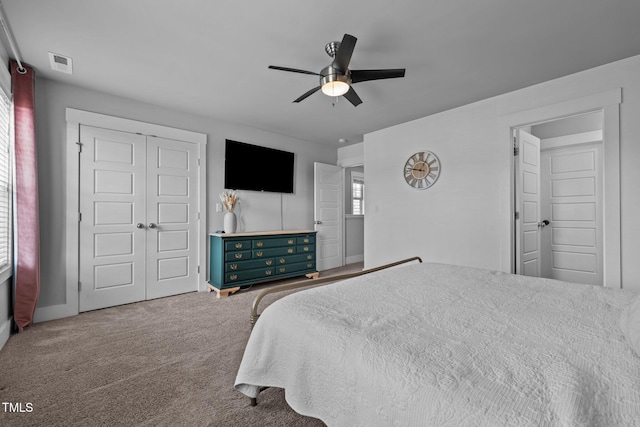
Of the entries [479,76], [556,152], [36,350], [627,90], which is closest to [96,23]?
[36,350]

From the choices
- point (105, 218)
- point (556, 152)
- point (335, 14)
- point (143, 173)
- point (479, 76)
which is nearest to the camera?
point (335, 14)

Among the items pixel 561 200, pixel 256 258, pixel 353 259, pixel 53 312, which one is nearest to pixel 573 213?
pixel 561 200

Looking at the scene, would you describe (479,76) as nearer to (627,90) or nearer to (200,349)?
(627,90)

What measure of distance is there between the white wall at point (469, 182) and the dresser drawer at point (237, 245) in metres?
1.98

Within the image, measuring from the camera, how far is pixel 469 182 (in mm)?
3551

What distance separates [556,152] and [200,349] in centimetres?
514

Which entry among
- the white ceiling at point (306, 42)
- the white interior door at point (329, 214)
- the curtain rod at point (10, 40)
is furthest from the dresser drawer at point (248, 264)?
the curtain rod at point (10, 40)

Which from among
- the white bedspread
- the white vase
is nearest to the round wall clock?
the white bedspread

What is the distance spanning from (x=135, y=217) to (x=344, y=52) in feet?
10.1

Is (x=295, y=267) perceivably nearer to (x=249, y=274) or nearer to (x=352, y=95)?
(x=249, y=274)

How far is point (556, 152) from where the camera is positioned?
159 inches

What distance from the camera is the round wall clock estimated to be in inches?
153

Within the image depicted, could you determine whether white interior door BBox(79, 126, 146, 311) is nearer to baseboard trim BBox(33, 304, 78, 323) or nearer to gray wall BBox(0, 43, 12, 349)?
baseboard trim BBox(33, 304, 78, 323)

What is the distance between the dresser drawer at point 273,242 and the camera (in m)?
4.00
